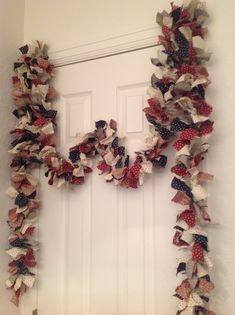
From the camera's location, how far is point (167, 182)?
111 cm

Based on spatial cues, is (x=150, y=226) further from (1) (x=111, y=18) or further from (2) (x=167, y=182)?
(1) (x=111, y=18)

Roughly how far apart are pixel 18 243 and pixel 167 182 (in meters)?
0.69

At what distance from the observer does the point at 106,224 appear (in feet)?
3.93

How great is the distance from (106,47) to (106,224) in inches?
28.8

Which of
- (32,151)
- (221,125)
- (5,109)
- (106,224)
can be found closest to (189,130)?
(221,125)

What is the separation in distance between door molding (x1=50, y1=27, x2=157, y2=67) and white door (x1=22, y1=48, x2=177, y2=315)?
25 mm

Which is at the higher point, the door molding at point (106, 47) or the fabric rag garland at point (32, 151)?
the door molding at point (106, 47)

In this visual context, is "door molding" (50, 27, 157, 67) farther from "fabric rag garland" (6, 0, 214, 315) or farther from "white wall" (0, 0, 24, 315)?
"white wall" (0, 0, 24, 315)

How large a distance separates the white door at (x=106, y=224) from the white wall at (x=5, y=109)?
0.14 m

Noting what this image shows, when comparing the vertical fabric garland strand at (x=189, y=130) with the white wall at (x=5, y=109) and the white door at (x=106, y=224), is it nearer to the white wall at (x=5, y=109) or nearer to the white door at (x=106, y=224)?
the white door at (x=106, y=224)

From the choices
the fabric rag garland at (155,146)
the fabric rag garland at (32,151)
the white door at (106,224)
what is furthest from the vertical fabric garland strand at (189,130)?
the fabric rag garland at (32,151)

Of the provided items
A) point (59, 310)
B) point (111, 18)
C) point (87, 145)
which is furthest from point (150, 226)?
point (111, 18)

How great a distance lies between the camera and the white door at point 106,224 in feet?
3.64

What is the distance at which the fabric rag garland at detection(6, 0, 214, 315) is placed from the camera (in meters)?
0.97
